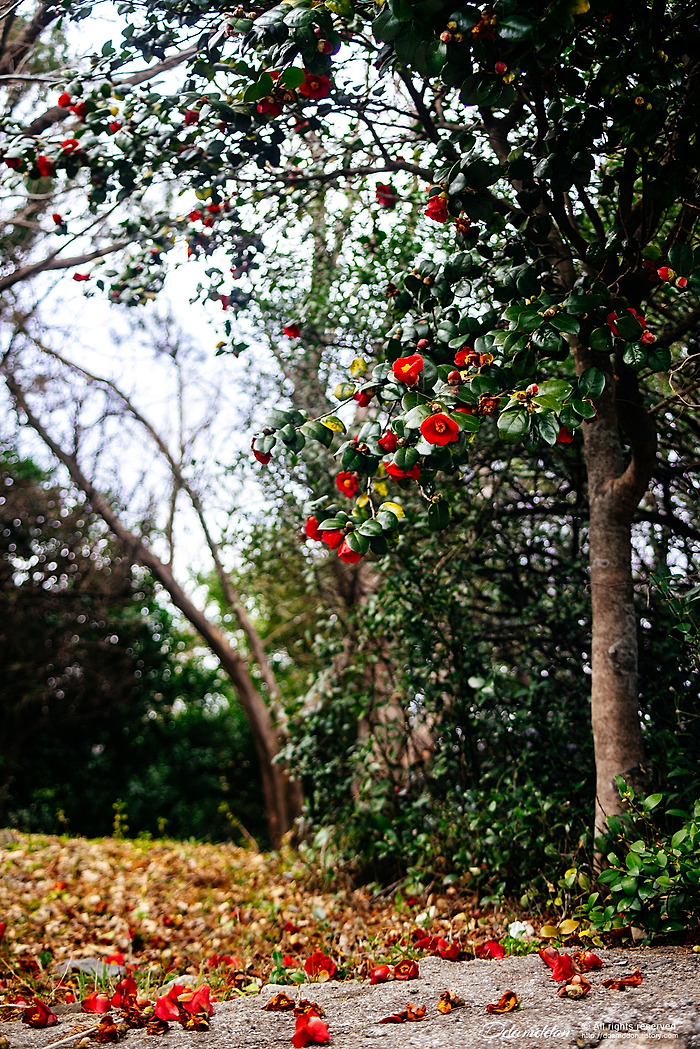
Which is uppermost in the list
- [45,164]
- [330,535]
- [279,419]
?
[45,164]

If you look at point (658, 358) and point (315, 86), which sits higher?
point (315, 86)

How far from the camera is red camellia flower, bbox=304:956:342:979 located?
234cm

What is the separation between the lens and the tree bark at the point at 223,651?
22.4ft

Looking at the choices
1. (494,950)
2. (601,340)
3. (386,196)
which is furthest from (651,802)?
(386,196)

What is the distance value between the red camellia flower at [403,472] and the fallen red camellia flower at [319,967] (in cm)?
163

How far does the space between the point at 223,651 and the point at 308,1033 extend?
19.2ft

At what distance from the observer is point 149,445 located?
26.7 feet

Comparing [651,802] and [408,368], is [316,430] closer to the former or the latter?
[408,368]

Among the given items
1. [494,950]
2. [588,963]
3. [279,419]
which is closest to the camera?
[588,963]

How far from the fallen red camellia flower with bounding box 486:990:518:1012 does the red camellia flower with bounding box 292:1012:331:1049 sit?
42cm

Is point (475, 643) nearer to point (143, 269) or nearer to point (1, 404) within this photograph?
point (143, 269)

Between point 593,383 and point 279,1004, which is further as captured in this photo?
point 279,1004

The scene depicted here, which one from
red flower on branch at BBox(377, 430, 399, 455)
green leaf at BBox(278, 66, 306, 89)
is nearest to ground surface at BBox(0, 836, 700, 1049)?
red flower on branch at BBox(377, 430, 399, 455)

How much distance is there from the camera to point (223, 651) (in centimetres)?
741
